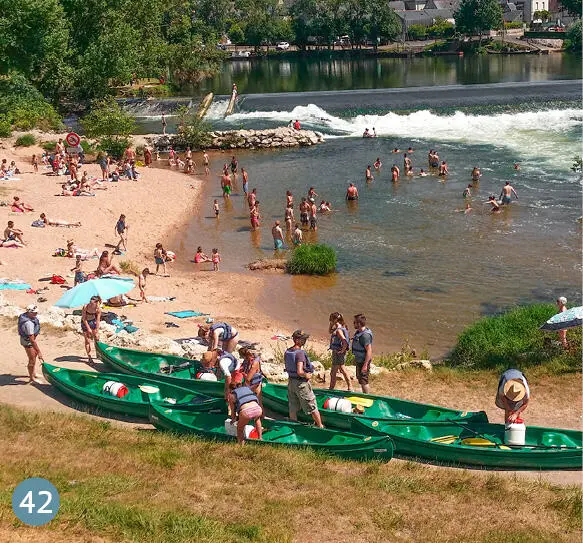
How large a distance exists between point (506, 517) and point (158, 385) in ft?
23.4

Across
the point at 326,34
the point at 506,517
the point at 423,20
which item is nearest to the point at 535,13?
the point at 423,20

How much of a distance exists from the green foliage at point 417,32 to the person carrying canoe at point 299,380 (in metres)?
104

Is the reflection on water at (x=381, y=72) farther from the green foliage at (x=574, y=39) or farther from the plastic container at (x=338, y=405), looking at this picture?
the plastic container at (x=338, y=405)

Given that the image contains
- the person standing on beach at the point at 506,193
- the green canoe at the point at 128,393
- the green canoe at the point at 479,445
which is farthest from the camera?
the person standing on beach at the point at 506,193

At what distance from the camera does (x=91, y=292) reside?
1725cm

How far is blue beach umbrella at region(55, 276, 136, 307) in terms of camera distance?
17094mm

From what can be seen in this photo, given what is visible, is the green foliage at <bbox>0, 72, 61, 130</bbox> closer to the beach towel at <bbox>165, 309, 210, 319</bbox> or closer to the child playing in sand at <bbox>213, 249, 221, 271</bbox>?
the child playing in sand at <bbox>213, 249, 221, 271</bbox>

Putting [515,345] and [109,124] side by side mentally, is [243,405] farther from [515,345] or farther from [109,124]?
[109,124]

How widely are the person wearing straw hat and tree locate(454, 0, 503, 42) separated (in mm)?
97648

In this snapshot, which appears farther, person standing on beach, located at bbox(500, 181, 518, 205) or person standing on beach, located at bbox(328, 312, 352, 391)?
person standing on beach, located at bbox(500, 181, 518, 205)

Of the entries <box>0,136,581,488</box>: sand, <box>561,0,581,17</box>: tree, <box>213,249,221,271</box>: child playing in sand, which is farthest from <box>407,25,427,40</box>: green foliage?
<box>213,249,221,271</box>: child playing in sand

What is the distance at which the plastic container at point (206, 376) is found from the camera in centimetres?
1543

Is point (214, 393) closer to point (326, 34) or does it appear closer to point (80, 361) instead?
point (80, 361)

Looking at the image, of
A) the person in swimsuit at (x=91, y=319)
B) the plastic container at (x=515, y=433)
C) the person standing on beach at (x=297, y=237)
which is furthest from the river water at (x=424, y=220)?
the plastic container at (x=515, y=433)
